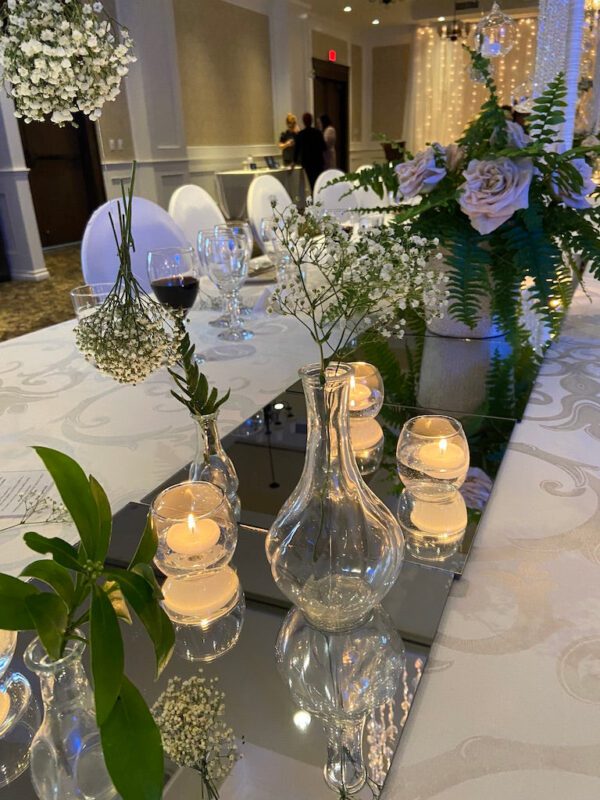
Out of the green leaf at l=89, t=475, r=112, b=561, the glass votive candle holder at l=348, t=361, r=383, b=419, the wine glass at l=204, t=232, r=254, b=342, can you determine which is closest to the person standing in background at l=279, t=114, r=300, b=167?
the wine glass at l=204, t=232, r=254, b=342

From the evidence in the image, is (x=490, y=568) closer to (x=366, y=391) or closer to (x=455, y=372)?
(x=366, y=391)

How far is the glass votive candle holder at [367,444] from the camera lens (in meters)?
0.72

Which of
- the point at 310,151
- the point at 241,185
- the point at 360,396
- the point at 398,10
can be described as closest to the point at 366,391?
the point at 360,396

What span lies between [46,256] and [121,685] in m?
6.48

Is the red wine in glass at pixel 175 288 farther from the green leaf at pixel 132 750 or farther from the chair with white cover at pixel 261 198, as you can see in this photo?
the chair with white cover at pixel 261 198

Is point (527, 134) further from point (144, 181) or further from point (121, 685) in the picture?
point (144, 181)

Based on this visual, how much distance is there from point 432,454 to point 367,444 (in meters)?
0.14

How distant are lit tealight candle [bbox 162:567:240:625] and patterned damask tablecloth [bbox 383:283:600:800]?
0.17 metres

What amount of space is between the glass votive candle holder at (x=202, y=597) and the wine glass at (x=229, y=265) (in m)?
0.80

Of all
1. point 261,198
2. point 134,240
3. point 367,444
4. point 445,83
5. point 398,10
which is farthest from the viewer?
point 445,83

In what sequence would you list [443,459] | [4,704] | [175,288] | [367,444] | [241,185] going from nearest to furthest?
1. [4,704]
2. [443,459]
3. [367,444]
4. [175,288]
5. [241,185]

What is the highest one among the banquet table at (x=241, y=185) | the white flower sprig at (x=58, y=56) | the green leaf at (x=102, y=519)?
the white flower sprig at (x=58, y=56)

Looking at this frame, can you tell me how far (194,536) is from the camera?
0.53 metres

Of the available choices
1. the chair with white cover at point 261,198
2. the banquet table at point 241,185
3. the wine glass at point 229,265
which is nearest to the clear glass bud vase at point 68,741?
the wine glass at point 229,265
